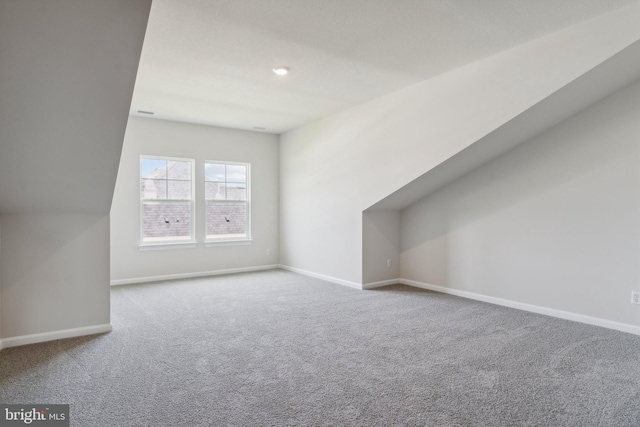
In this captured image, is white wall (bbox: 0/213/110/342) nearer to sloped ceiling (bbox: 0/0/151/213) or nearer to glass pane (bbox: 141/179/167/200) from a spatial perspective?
sloped ceiling (bbox: 0/0/151/213)

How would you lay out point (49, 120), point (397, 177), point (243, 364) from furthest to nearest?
1. point (397, 177)
2. point (243, 364)
3. point (49, 120)

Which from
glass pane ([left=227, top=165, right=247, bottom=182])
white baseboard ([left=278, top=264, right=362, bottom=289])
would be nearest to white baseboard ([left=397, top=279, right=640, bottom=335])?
white baseboard ([left=278, top=264, right=362, bottom=289])

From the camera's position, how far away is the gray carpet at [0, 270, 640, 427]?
6.79 ft

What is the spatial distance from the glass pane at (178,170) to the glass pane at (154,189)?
178 millimetres

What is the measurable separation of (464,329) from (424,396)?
140 centimetres

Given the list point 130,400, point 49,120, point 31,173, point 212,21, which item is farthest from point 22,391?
point 212,21

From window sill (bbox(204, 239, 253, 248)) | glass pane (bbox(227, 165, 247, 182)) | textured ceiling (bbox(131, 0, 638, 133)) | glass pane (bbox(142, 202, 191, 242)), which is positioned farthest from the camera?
glass pane (bbox(227, 165, 247, 182))

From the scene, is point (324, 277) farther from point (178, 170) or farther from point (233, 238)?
point (178, 170)

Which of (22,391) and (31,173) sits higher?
(31,173)

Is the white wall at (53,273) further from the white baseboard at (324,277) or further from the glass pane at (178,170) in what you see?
the white baseboard at (324,277)

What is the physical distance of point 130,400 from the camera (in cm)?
221

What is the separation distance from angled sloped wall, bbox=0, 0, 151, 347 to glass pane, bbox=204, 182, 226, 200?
2.83 metres

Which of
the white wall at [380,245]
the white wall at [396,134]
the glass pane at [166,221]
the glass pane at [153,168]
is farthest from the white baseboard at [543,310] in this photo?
the glass pane at [153,168]

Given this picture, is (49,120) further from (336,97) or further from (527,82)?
(527,82)
